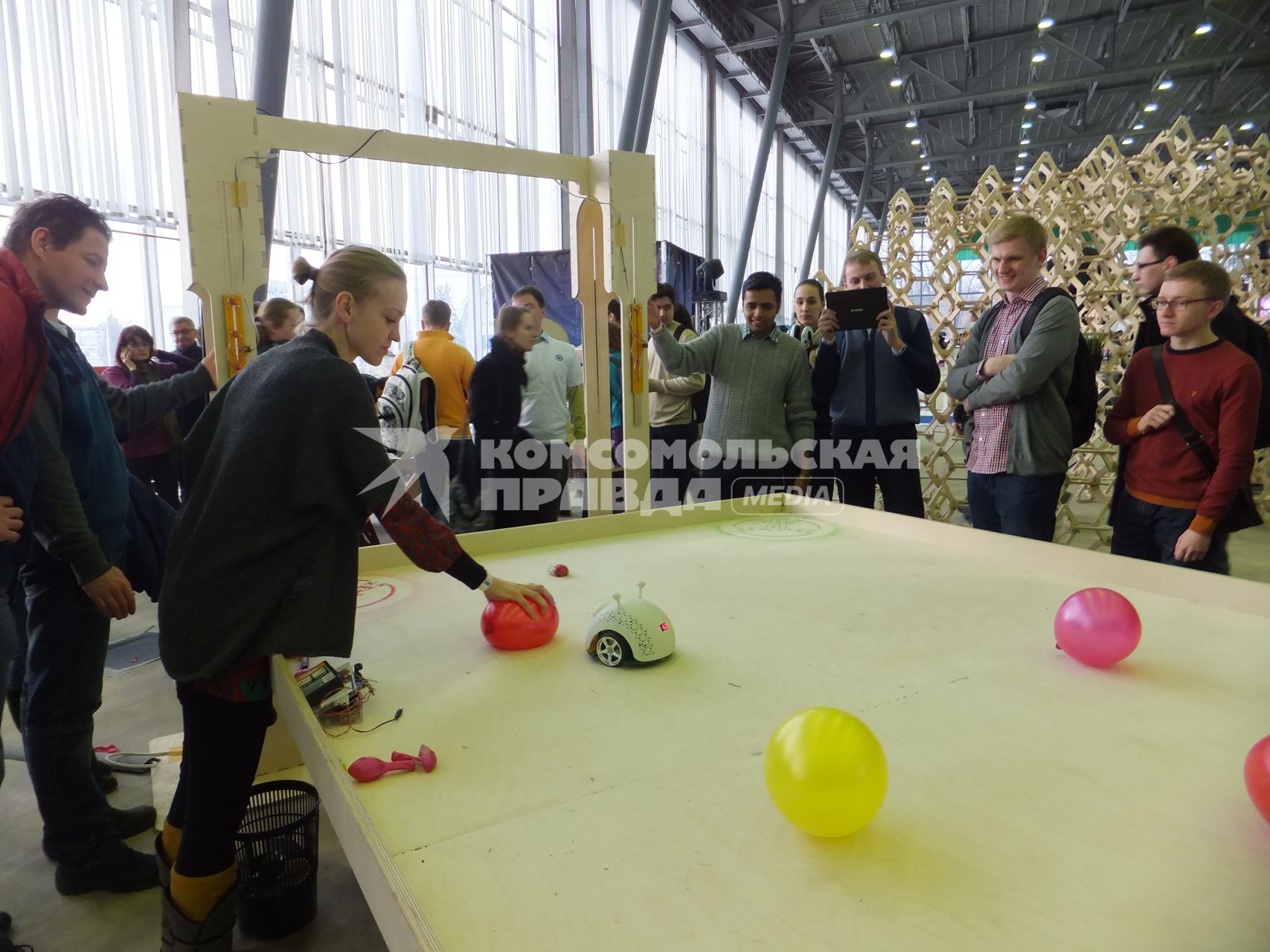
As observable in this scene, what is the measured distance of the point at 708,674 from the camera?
43.4 inches

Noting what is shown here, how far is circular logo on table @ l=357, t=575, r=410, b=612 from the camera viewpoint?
146cm

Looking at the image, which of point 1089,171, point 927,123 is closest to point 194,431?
point 1089,171

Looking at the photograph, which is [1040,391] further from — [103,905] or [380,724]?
[103,905]

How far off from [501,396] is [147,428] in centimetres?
142

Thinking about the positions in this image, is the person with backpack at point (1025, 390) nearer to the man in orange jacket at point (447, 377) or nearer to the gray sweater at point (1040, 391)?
the gray sweater at point (1040, 391)

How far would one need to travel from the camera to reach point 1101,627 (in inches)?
41.9

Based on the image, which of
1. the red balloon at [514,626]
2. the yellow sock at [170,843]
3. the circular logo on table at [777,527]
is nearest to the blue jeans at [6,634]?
the yellow sock at [170,843]

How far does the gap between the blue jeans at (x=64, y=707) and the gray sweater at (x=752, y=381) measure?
1.67m

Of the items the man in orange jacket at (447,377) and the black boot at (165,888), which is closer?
the black boot at (165,888)

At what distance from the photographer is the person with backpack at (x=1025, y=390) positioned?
6.32 feet

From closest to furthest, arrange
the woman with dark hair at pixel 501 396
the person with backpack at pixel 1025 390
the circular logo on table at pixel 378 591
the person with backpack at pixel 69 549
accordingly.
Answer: the person with backpack at pixel 69 549
the circular logo on table at pixel 378 591
the person with backpack at pixel 1025 390
the woman with dark hair at pixel 501 396

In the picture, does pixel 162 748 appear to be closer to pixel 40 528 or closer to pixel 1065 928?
pixel 40 528

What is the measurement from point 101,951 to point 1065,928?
4.75 feet

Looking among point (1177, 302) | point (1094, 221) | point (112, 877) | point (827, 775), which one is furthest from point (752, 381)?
point (1094, 221)
